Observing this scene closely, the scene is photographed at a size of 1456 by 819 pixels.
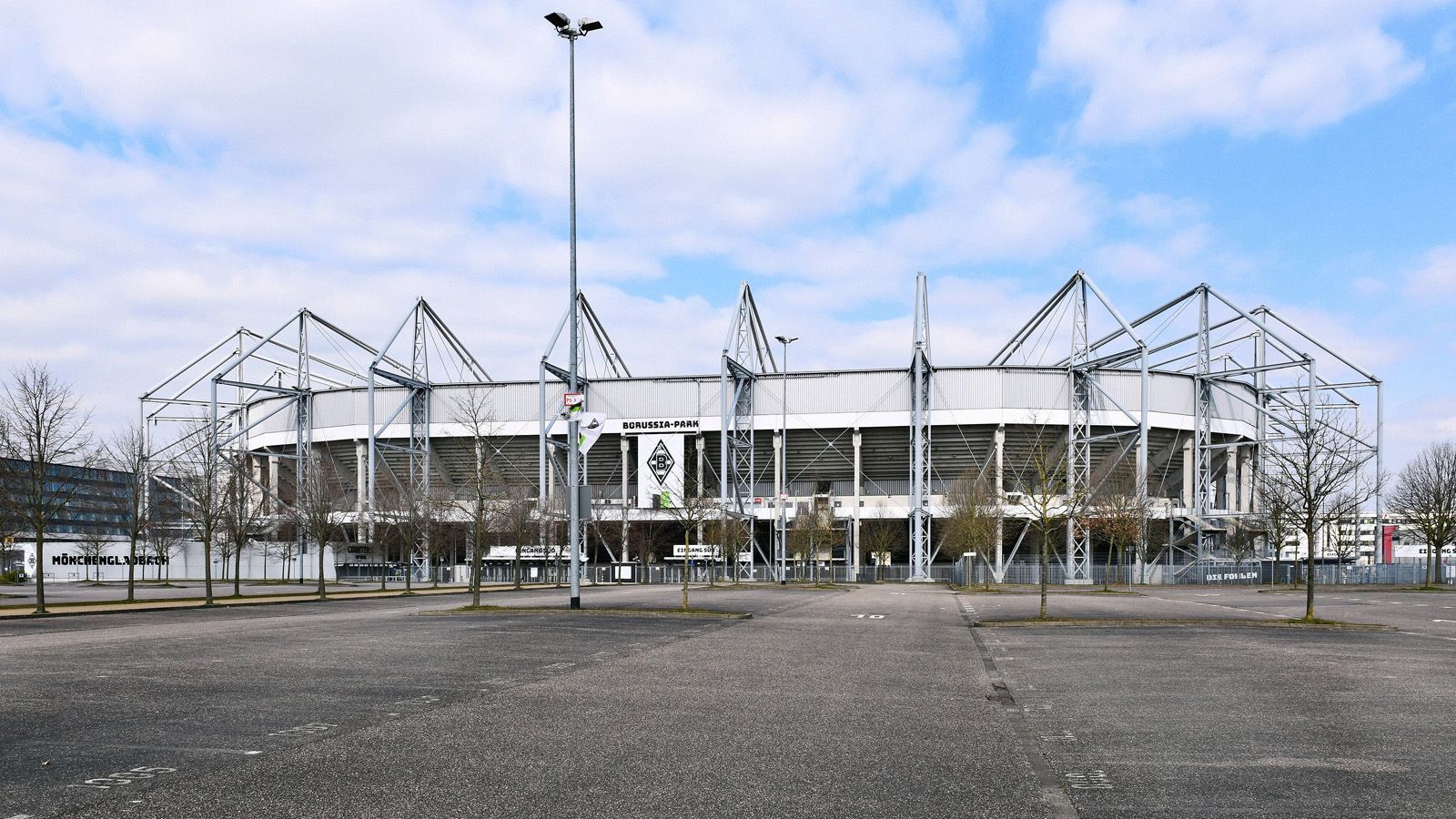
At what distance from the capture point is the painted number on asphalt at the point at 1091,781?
25.5 feet

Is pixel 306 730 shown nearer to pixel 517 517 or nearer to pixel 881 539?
pixel 517 517

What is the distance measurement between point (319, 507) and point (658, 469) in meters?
33.6

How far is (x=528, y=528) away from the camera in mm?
65188

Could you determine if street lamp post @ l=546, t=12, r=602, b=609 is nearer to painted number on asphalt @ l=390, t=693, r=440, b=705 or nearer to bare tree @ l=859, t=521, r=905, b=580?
painted number on asphalt @ l=390, t=693, r=440, b=705

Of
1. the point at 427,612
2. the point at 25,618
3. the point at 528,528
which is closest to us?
the point at 25,618

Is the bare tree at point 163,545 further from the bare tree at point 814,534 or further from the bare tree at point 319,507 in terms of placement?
the bare tree at point 814,534

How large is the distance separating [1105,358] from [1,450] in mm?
63907

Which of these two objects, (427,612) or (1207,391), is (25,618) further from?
(1207,391)

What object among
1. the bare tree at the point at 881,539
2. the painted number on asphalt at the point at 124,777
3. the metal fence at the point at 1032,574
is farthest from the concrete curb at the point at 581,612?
the bare tree at the point at 881,539

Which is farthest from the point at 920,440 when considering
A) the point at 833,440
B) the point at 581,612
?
the point at 581,612

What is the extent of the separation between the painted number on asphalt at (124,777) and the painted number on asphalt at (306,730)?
1.53 m

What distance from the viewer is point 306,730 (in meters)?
9.70

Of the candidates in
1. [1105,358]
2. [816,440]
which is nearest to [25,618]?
[816,440]

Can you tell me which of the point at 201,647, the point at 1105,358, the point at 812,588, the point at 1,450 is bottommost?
the point at 812,588
